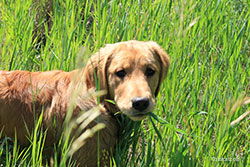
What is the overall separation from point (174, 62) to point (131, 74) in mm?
421

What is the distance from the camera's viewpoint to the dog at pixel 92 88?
2670 mm

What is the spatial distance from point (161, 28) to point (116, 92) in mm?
1214

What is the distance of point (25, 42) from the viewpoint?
139 inches

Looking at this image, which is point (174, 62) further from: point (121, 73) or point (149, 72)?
point (121, 73)

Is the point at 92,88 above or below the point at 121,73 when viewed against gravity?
below

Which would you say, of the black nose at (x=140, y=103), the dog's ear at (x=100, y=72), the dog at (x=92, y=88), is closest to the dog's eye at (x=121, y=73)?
the dog at (x=92, y=88)

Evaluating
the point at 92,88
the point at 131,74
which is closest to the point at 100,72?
the point at 92,88

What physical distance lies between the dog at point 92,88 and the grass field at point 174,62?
12 centimetres

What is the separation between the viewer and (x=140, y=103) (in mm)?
2420

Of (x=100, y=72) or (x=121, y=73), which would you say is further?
(x=100, y=72)

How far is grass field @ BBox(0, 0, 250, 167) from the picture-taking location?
2.77 metres

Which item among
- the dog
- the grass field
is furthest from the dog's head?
the grass field

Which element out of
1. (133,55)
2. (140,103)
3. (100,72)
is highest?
(133,55)

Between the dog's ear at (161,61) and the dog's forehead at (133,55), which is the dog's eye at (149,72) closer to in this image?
the dog's forehead at (133,55)
